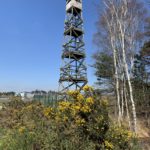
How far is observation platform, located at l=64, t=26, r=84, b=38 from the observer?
2949cm

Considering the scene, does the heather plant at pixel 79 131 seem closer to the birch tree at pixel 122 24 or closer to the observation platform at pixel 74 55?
the birch tree at pixel 122 24

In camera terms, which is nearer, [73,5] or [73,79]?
[73,79]

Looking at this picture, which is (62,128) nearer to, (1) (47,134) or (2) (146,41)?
(1) (47,134)

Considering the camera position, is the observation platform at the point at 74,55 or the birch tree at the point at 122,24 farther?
the observation platform at the point at 74,55

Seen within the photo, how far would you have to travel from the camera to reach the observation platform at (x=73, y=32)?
29494mm

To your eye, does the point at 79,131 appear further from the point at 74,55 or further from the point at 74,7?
the point at 74,7

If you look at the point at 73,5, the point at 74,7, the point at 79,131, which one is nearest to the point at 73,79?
the point at 74,7

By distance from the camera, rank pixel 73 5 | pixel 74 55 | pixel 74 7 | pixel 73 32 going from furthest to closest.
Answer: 1. pixel 74 7
2. pixel 73 5
3. pixel 73 32
4. pixel 74 55

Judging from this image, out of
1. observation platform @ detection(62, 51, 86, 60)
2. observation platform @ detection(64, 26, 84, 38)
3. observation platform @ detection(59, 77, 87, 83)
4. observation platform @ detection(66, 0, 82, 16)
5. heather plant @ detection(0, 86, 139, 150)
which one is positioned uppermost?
observation platform @ detection(66, 0, 82, 16)

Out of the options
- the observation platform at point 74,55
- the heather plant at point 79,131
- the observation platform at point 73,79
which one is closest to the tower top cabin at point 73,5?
the observation platform at point 74,55

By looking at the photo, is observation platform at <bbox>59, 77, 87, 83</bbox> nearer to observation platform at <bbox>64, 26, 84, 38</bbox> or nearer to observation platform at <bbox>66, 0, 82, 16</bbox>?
observation platform at <bbox>64, 26, 84, 38</bbox>

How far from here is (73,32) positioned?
29.9 m

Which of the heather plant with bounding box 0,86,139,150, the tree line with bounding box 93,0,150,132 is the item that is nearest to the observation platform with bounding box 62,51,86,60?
the tree line with bounding box 93,0,150,132

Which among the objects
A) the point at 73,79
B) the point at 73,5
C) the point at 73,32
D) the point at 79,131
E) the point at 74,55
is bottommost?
the point at 79,131
